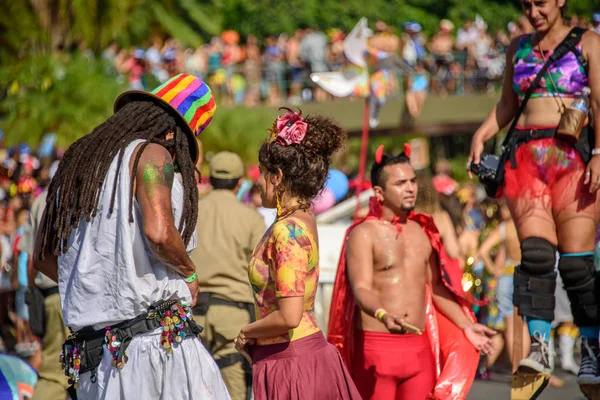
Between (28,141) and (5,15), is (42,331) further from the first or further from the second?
(5,15)

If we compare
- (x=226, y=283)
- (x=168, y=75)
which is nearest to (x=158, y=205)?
(x=226, y=283)

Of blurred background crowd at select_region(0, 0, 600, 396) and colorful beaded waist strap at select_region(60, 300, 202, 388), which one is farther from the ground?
blurred background crowd at select_region(0, 0, 600, 396)

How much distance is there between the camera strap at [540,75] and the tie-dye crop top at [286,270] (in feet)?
6.04

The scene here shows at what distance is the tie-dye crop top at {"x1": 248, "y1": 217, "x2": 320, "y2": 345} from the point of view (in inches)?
178

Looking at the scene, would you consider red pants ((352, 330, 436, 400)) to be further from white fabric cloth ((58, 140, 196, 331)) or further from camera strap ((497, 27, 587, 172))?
white fabric cloth ((58, 140, 196, 331))

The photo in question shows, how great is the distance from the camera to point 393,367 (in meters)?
6.14

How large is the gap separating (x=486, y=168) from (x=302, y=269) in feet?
6.52

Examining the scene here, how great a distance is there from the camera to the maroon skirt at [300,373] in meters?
4.67

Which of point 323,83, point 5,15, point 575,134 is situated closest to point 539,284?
point 575,134

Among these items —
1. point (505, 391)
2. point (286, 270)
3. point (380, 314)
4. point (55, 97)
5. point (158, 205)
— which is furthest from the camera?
point (55, 97)

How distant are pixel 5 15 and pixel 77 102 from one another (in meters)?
4.76

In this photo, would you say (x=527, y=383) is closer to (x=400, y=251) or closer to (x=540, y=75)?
(x=400, y=251)

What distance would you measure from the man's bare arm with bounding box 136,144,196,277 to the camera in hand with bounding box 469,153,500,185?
2401 mm

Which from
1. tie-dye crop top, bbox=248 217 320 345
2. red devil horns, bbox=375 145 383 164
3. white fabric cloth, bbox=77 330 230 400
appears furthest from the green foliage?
white fabric cloth, bbox=77 330 230 400
